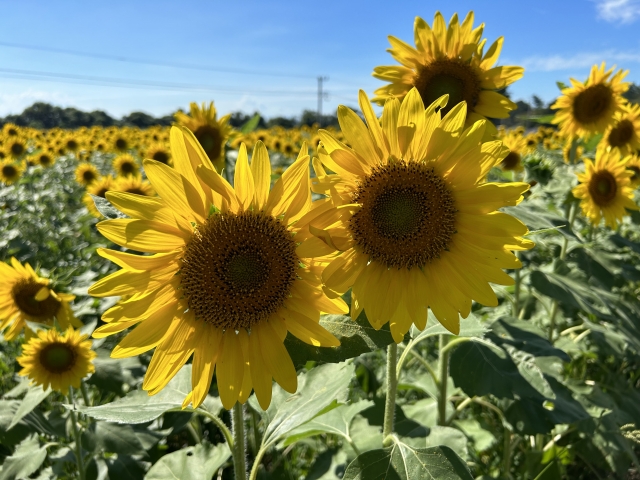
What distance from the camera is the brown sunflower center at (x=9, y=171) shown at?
9578 millimetres

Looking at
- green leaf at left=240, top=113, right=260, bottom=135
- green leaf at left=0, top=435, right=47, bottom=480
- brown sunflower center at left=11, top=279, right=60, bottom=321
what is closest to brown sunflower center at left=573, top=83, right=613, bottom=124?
green leaf at left=240, top=113, right=260, bottom=135

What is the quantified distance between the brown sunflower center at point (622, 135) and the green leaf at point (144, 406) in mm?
4248

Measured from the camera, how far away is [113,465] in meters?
2.56

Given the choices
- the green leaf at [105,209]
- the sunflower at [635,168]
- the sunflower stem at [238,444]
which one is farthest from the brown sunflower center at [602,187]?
the green leaf at [105,209]

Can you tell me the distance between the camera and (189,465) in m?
1.92

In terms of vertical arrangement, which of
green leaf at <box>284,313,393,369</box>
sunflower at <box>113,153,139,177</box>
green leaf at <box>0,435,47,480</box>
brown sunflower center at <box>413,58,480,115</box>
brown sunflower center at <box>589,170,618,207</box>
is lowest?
green leaf at <box>0,435,47,480</box>

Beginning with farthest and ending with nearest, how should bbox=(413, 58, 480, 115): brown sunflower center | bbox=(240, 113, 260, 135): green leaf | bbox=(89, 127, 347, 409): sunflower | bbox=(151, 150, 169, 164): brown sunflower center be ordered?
bbox=(151, 150, 169, 164): brown sunflower center → bbox=(240, 113, 260, 135): green leaf → bbox=(413, 58, 480, 115): brown sunflower center → bbox=(89, 127, 347, 409): sunflower

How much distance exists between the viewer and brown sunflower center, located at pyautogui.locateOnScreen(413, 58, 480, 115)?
2246mm

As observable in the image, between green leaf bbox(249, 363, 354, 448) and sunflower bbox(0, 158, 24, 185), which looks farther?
sunflower bbox(0, 158, 24, 185)

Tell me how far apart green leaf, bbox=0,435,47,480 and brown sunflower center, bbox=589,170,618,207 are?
156 inches

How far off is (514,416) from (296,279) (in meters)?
1.54

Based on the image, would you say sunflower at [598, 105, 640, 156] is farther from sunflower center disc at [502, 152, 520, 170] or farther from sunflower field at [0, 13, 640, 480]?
sunflower field at [0, 13, 640, 480]

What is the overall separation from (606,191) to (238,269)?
3.40 meters

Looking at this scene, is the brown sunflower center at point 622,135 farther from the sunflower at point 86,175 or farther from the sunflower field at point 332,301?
the sunflower at point 86,175
